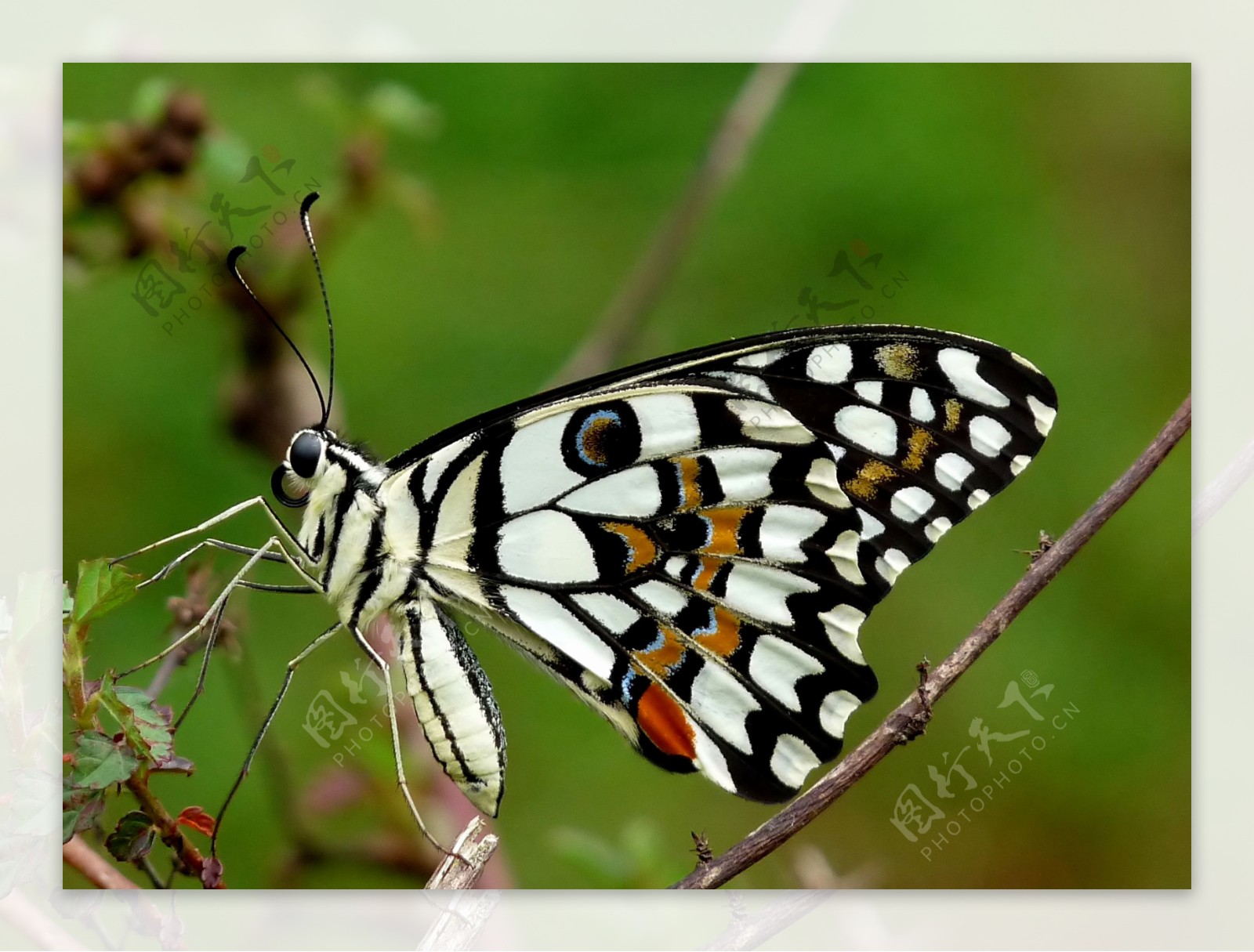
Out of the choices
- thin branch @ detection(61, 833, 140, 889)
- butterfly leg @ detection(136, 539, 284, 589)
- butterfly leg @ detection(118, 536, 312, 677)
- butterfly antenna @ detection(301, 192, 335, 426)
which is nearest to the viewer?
thin branch @ detection(61, 833, 140, 889)

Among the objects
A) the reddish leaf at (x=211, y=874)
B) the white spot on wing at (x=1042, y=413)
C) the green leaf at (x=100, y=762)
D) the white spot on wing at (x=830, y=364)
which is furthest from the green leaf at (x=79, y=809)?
the white spot on wing at (x=1042, y=413)

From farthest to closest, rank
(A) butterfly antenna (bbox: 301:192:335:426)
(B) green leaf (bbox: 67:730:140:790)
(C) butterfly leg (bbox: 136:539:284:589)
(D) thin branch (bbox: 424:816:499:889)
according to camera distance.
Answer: (A) butterfly antenna (bbox: 301:192:335:426)
(C) butterfly leg (bbox: 136:539:284:589)
(D) thin branch (bbox: 424:816:499:889)
(B) green leaf (bbox: 67:730:140:790)

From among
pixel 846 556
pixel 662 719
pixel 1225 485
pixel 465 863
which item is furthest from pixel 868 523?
pixel 465 863

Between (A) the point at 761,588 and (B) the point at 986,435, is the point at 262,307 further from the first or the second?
(B) the point at 986,435

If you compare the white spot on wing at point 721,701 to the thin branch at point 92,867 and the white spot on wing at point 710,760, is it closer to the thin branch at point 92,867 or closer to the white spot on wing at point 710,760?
the white spot on wing at point 710,760

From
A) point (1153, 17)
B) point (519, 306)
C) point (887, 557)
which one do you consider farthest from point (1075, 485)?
point (519, 306)

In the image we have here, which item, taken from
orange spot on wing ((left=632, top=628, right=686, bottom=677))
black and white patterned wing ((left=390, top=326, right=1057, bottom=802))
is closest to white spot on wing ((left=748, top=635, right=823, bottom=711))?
black and white patterned wing ((left=390, top=326, right=1057, bottom=802))

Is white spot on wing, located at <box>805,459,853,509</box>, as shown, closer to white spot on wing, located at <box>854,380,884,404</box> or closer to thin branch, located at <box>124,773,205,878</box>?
white spot on wing, located at <box>854,380,884,404</box>
